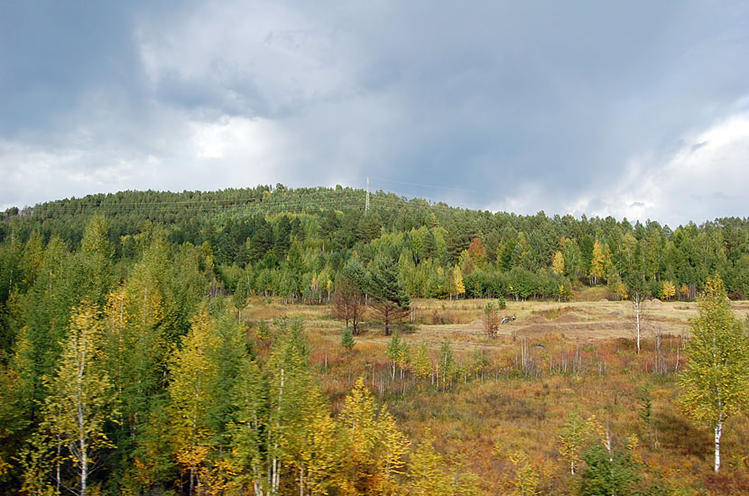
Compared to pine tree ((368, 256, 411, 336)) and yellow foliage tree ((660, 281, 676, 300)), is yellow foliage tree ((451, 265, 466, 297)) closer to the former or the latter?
pine tree ((368, 256, 411, 336))

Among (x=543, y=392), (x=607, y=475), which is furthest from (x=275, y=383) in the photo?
(x=543, y=392)

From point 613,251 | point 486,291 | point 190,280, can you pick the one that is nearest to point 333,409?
point 190,280

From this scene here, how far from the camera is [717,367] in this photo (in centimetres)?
2361

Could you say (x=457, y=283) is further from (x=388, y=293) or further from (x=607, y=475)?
(x=607, y=475)

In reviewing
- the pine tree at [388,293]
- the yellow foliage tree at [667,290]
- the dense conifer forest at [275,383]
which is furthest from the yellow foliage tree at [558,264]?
the pine tree at [388,293]

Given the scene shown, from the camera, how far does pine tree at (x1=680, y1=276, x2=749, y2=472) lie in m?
23.4

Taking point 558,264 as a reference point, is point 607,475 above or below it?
below

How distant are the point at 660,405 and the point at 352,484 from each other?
3060 centimetres

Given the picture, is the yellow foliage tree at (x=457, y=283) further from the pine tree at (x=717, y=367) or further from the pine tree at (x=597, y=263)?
the pine tree at (x=717, y=367)

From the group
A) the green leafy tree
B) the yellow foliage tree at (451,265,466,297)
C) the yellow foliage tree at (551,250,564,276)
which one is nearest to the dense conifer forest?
the green leafy tree

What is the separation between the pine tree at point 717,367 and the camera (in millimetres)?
23391

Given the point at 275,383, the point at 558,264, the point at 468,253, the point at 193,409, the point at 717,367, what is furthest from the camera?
the point at 468,253

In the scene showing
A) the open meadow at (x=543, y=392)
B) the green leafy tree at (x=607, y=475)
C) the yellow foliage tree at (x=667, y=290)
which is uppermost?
the yellow foliage tree at (x=667, y=290)

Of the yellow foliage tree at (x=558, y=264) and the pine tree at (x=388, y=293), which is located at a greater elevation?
→ the yellow foliage tree at (x=558, y=264)
